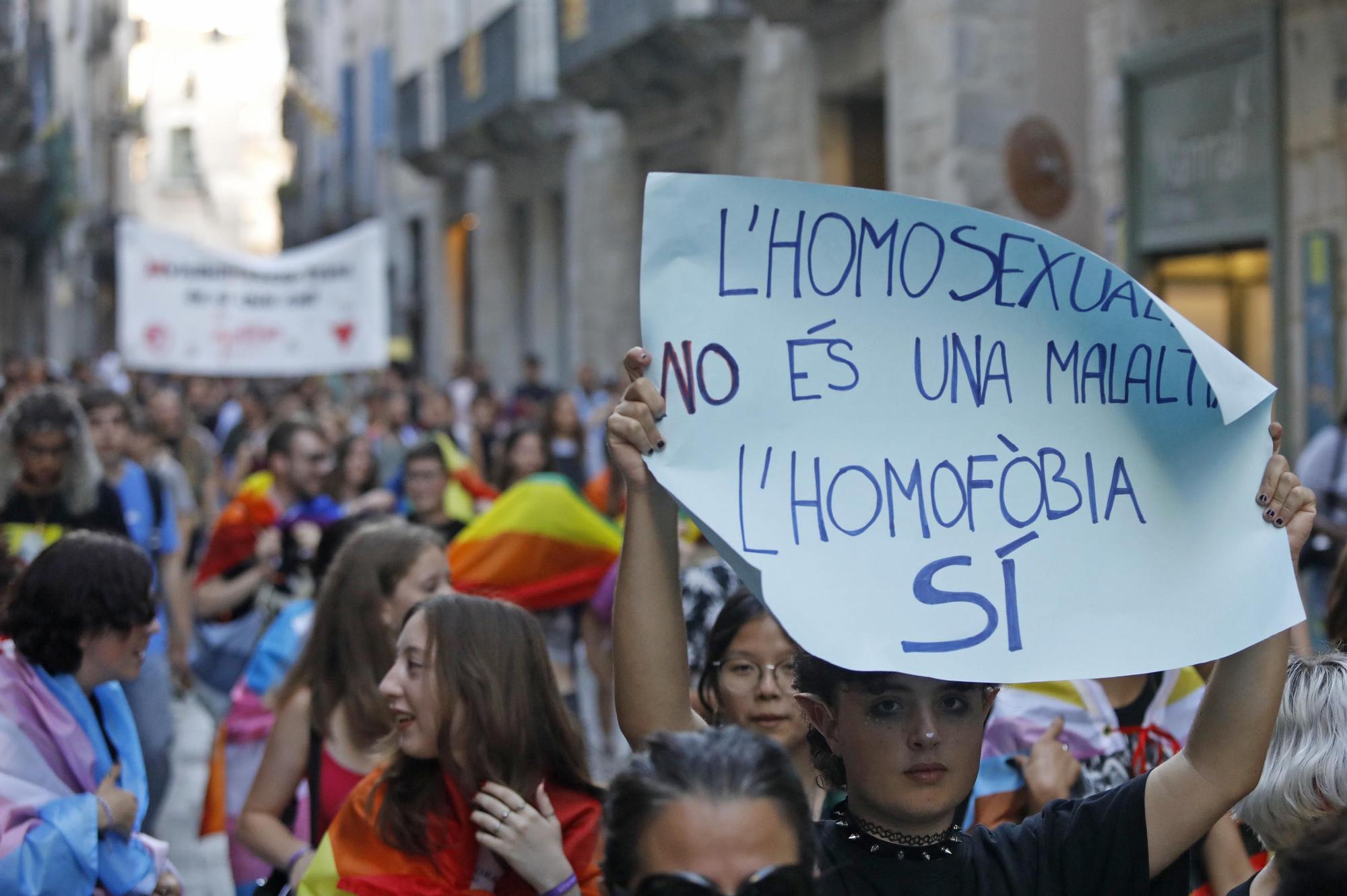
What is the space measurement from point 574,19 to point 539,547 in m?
15.0

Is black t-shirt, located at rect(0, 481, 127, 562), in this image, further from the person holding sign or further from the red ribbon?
the person holding sign

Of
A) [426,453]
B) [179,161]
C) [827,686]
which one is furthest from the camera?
Answer: [179,161]

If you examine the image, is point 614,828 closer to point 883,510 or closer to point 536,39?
point 883,510

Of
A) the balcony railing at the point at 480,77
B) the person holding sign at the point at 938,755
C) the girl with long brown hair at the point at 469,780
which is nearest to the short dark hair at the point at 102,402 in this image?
the girl with long brown hair at the point at 469,780

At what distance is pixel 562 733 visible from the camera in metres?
3.31

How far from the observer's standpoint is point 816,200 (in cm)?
253

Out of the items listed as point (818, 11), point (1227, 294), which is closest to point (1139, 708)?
point (1227, 294)

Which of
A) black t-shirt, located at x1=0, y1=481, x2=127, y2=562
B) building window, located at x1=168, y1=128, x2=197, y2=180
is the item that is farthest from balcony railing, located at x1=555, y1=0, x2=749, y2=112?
building window, located at x1=168, y1=128, x2=197, y2=180

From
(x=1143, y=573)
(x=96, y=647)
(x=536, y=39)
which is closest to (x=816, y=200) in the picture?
(x=1143, y=573)

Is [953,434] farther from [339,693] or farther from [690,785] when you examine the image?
[339,693]

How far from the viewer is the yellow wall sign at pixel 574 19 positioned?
20438 millimetres

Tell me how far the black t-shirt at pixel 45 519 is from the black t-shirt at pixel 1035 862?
4077 millimetres

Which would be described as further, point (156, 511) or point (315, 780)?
point (156, 511)

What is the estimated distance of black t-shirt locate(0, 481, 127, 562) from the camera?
5.87 m
